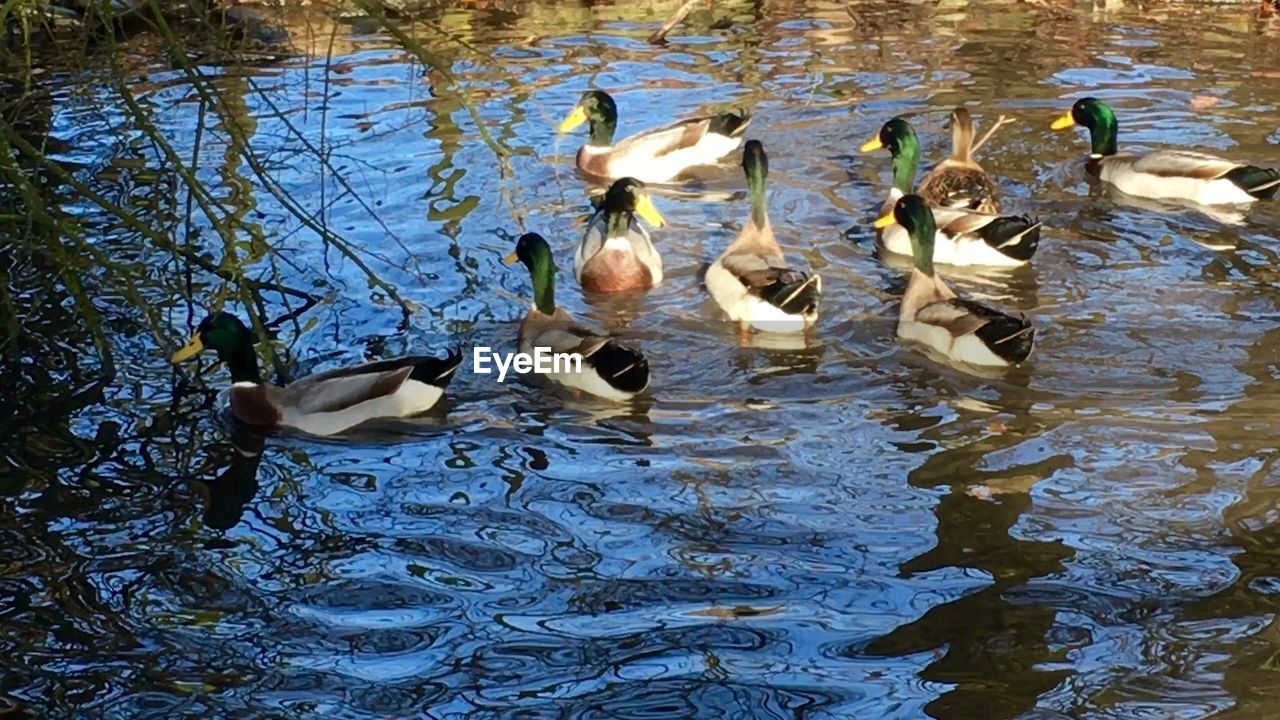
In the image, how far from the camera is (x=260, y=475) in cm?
782

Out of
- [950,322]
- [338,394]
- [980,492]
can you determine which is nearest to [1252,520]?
[980,492]

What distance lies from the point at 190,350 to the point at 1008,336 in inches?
166

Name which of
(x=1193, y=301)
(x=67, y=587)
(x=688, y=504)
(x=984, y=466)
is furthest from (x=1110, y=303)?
(x=67, y=587)

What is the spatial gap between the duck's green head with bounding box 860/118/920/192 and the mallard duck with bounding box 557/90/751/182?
142 cm

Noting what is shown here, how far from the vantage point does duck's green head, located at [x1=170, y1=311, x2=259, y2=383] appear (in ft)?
27.8

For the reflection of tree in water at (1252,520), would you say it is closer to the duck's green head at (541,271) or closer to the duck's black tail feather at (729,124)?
the duck's green head at (541,271)

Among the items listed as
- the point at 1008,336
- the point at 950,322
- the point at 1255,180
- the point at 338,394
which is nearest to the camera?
the point at 338,394

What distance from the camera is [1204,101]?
45.8 feet

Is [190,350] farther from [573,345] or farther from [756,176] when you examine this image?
[756,176]

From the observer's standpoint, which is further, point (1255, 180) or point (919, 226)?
point (1255, 180)

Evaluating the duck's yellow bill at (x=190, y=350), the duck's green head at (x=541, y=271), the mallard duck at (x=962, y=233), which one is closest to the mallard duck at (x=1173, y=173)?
the mallard duck at (x=962, y=233)

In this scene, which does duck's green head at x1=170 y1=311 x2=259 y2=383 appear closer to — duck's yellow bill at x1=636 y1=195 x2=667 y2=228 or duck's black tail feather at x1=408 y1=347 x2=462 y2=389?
duck's black tail feather at x1=408 y1=347 x2=462 y2=389

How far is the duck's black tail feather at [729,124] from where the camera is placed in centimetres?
1280

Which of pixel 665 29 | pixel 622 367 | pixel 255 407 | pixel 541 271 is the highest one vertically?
pixel 665 29
